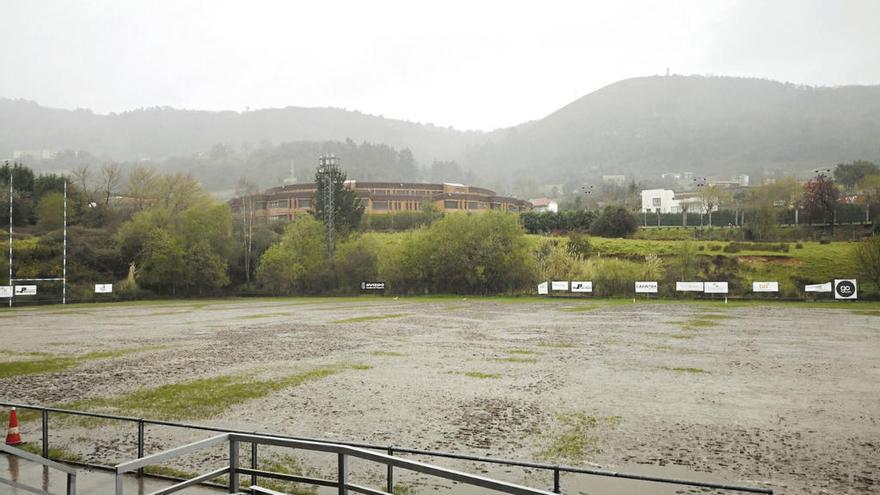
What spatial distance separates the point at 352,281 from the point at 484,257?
17865 mm

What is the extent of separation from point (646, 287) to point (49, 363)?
52.2 meters

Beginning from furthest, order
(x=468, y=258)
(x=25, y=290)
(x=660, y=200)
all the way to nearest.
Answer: (x=660, y=200) < (x=468, y=258) < (x=25, y=290)

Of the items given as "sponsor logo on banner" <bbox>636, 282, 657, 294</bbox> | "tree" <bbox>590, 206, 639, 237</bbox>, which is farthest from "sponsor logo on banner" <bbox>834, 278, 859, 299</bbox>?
"tree" <bbox>590, 206, 639, 237</bbox>

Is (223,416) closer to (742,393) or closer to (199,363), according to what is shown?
(199,363)

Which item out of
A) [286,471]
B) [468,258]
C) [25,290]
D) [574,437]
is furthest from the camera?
[468,258]

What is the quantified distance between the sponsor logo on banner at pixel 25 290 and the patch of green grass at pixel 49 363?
4700 centimetres

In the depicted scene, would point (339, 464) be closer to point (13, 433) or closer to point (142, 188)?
point (13, 433)

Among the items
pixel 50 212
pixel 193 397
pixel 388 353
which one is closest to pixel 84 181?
pixel 50 212

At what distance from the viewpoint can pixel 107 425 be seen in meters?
14.4

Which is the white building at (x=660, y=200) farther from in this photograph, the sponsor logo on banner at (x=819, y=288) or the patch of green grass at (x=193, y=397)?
the patch of green grass at (x=193, y=397)

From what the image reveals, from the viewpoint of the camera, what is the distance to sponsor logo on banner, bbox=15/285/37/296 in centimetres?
6419

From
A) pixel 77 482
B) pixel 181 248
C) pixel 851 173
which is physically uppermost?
pixel 851 173

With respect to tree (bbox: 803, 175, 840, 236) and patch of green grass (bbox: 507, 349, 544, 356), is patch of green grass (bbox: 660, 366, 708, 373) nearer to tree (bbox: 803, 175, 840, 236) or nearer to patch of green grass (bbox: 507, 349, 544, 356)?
patch of green grass (bbox: 507, 349, 544, 356)

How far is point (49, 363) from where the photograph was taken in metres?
23.9
